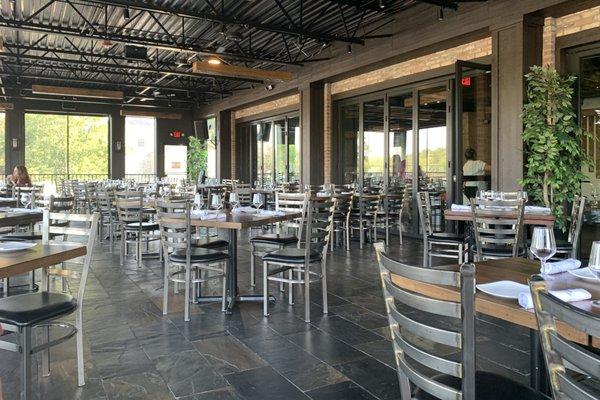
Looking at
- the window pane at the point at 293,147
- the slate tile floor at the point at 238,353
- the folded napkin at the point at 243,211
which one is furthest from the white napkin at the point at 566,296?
the window pane at the point at 293,147

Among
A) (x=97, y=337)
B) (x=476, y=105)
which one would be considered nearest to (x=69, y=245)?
(x=97, y=337)

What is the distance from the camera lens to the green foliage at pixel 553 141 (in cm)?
611

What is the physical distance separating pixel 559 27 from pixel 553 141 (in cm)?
190

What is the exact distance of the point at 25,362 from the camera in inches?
94.5

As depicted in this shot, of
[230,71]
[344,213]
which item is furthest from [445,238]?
[230,71]

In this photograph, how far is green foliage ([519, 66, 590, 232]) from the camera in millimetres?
6113

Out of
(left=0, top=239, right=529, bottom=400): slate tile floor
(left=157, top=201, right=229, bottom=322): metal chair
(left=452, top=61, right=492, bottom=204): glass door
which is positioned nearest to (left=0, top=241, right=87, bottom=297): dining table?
(left=0, top=239, right=529, bottom=400): slate tile floor

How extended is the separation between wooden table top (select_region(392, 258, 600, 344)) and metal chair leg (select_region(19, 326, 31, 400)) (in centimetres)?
183

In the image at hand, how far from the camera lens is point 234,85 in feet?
49.0

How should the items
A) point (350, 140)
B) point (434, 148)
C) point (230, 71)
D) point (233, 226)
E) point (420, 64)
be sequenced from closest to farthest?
point (233, 226), point (434, 148), point (420, 64), point (230, 71), point (350, 140)

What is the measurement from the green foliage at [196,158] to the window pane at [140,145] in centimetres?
147

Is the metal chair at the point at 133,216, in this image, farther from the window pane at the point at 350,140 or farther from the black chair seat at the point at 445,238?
the window pane at the point at 350,140

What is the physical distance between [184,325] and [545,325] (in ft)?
11.0

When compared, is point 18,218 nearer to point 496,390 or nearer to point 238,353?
point 238,353
